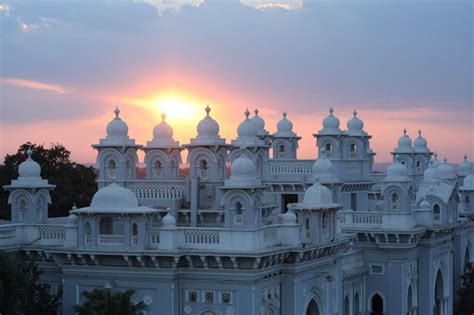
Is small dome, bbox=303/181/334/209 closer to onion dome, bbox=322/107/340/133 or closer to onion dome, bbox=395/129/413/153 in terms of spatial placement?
onion dome, bbox=322/107/340/133

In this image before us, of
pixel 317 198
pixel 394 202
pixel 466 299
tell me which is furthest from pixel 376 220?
pixel 466 299

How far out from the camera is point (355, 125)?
52.8 m

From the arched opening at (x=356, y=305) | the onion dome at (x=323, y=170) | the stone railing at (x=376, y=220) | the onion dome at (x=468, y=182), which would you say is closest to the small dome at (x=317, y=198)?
the onion dome at (x=323, y=170)

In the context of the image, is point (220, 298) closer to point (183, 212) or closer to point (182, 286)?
point (182, 286)

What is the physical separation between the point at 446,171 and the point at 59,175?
1964cm

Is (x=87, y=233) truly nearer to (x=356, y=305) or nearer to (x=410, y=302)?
(x=356, y=305)

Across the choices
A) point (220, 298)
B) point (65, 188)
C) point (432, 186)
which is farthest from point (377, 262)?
point (65, 188)

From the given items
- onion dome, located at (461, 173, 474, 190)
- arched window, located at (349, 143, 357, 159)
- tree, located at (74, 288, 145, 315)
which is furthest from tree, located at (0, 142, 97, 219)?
tree, located at (74, 288, 145, 315)

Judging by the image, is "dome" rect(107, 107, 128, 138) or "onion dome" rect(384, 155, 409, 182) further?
"onion dome" rect(384, 155, 409, 182)

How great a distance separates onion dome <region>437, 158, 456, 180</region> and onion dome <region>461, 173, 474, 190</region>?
2.46 meters

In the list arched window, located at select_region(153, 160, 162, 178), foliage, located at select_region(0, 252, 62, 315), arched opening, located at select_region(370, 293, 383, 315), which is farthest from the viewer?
arched opening, located at select_region(370, 293, 383, 315)

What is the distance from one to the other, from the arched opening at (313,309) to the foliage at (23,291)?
8083 mm

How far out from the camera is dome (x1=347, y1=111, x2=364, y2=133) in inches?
2066

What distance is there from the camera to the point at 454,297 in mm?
55750
